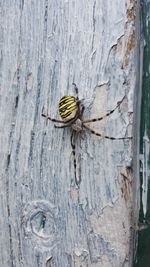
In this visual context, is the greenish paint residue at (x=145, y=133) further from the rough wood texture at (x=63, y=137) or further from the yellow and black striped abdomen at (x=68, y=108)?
the yellow and black striped abdomen at (x=68, y=108)

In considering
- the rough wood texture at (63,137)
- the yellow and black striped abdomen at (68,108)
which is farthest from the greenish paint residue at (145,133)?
the yellow and black striped abdomen at (68,108)

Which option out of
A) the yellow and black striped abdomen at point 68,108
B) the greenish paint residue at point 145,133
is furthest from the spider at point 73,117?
the greenish paint residue at point 145,133

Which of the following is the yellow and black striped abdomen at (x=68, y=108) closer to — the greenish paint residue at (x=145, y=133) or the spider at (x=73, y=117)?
the spider at (x=73, y=117)

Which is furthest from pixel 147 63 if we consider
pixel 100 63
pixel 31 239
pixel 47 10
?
pixel 31 239

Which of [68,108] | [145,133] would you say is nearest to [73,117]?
[68,108]

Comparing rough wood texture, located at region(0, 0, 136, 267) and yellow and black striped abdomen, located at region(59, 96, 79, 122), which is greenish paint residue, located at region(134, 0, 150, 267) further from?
yellow and black striped abdomen, located at region(59, 96, 79, 122)
